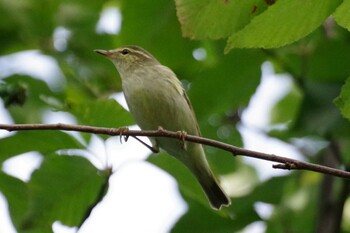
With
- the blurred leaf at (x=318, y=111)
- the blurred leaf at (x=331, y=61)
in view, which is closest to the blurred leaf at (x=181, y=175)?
the blurred leaf at (x=318, y=111)

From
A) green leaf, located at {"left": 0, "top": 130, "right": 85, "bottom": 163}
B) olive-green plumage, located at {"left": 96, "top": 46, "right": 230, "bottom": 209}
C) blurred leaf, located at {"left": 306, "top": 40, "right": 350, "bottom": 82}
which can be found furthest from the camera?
olive-green plumage, located at {"left": 96, "top": 46, "right": 230, "bottom": 209}

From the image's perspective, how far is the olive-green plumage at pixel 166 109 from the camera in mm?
4836

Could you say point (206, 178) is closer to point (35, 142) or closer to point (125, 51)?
point (125, 51)

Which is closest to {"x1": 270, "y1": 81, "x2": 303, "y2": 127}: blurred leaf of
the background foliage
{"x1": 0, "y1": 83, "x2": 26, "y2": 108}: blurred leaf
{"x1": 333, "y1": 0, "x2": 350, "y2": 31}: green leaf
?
the background foliage

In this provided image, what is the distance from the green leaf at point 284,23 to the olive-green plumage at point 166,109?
2.34m

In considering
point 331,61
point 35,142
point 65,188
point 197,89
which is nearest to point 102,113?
point 35,142

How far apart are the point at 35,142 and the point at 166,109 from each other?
1364mm

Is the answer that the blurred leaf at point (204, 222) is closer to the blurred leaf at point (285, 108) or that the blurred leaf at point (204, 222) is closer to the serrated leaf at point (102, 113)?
the serrated leaf at point (102, 113)

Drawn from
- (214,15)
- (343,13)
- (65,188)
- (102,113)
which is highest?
(343,13)

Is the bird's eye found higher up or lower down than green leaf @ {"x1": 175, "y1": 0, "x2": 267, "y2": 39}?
lower down

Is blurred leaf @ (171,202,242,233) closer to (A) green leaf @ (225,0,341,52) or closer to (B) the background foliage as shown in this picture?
(B) the background foliage

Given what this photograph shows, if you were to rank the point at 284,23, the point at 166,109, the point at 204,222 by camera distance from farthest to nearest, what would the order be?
the point at 166,109, the point at 204,222, the point at 284,23

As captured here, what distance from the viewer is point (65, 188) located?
Answer: 3.99 meters

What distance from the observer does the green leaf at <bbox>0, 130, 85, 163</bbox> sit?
3641 millimetres
